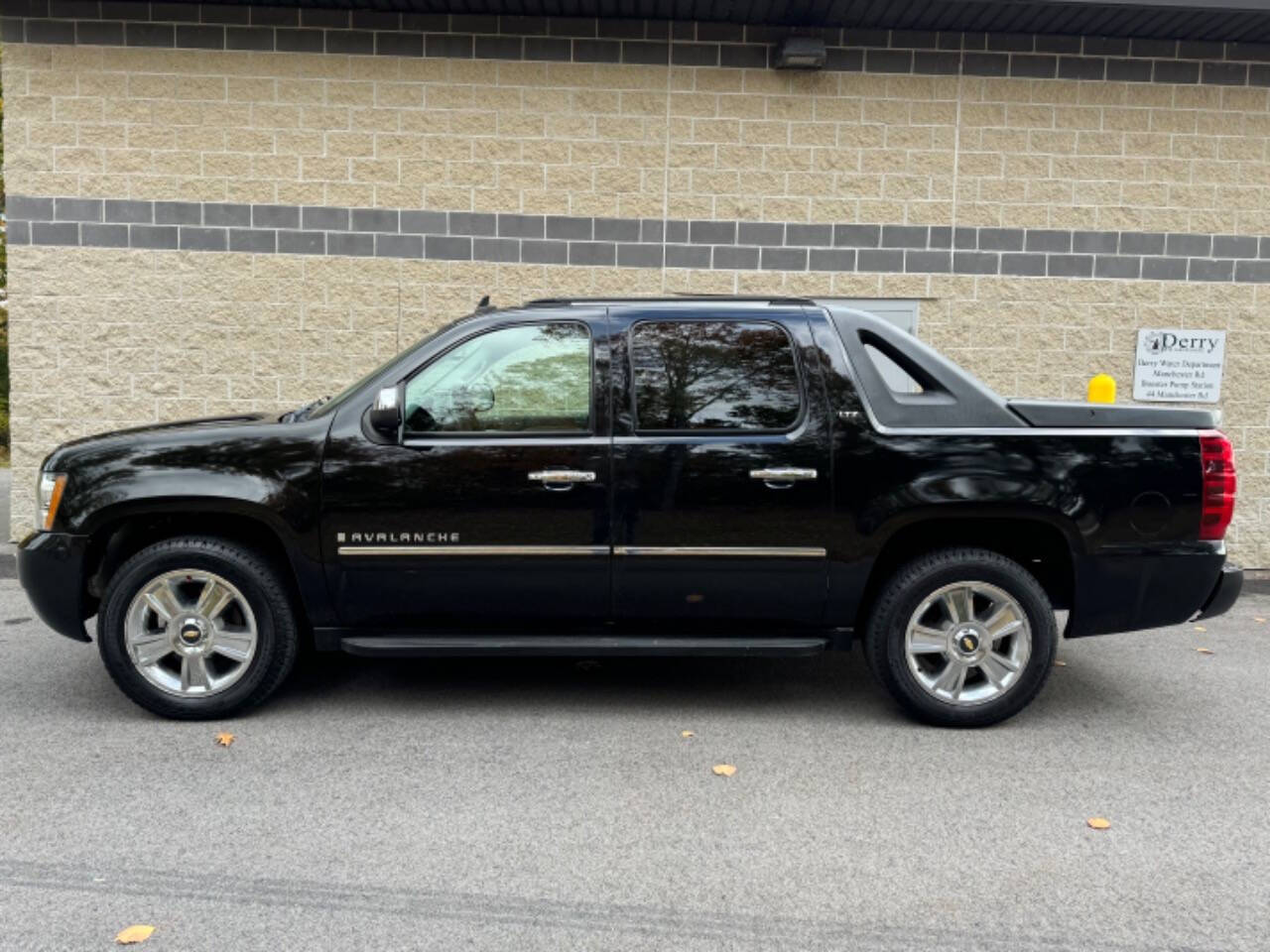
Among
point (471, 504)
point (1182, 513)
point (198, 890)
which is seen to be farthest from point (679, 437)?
point (198, 890)

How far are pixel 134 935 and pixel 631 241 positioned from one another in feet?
21.4

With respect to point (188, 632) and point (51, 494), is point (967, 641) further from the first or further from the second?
point (51, 494)

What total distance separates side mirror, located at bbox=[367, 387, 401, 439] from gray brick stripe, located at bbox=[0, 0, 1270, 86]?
15.3 ft

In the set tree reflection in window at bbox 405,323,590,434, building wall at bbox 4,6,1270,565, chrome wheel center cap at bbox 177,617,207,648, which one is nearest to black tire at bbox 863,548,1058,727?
tree reflection in window at bbox 405,323,590,434

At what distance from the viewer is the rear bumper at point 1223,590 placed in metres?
4.80

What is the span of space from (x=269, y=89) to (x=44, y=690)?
5055mm

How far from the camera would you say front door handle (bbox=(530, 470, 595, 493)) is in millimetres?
4691

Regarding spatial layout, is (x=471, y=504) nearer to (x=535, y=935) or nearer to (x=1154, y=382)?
(x=535, y=935)

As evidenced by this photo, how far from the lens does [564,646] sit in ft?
15.7

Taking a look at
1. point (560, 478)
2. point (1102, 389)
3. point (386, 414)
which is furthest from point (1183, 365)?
point (386, 414)

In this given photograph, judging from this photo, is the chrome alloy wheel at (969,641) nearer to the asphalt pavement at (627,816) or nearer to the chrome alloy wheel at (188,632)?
the asphalt pavement at (627,816)

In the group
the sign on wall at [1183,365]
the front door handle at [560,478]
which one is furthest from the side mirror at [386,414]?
the sign on wall at [1183,365]

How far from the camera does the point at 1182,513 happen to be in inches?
187

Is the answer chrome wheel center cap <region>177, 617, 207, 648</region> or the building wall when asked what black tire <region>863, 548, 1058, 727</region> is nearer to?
chrome wheel center cap <region>177, 617, 207, 648</region>
